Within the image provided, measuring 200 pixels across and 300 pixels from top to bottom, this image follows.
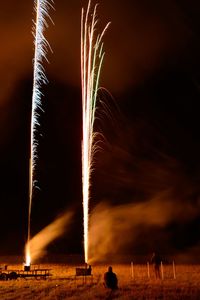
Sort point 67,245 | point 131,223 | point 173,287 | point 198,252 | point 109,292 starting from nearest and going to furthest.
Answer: point 109,292 → point 173,287 → point 198,252 → point 67,245 → point 131,223

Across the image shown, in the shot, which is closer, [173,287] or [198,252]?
[173,287]

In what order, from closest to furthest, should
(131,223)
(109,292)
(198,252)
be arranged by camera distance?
1. (109,292)
2. (198,252)
3. (131,223)

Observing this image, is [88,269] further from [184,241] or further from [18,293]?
[184,241]

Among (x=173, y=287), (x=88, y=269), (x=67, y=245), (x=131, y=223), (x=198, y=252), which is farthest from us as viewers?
(x=131, y=223)

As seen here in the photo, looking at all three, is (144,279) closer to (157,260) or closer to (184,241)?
(157,260)

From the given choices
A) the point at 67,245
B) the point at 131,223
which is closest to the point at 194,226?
the point at 131,223

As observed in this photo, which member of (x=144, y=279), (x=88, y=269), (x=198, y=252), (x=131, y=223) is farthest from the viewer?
(x=131, y=223)

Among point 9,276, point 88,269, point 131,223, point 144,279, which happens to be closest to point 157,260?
point 144,279

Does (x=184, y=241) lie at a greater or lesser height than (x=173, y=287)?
greater

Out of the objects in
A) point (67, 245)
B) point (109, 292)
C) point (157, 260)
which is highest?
point (67, 245)
